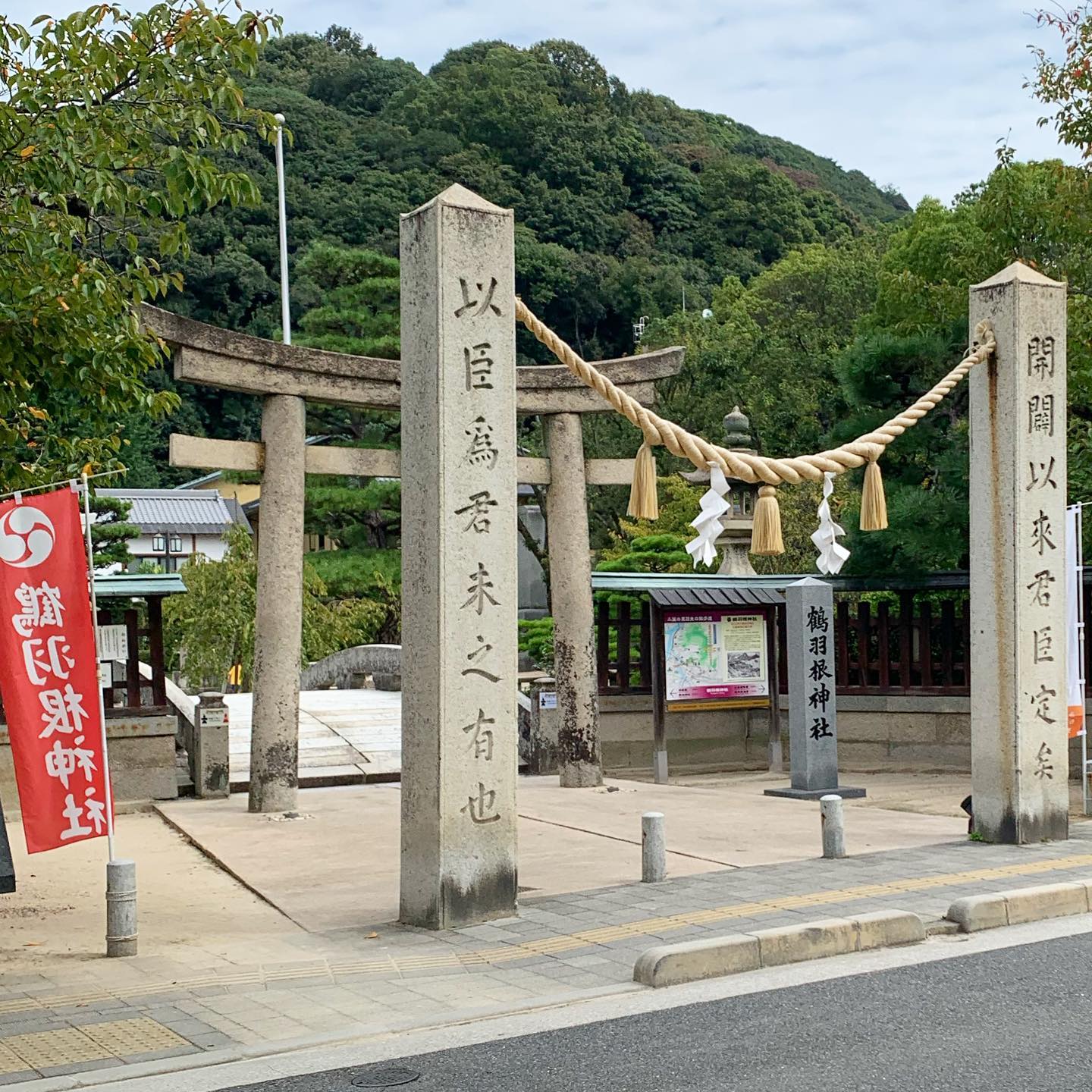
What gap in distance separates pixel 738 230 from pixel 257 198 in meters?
55.5

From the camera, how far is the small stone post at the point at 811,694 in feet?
49.0

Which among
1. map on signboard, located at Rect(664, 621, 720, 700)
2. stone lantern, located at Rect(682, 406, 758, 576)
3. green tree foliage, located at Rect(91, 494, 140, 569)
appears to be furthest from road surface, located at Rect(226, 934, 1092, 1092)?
green tree foliage, located at Rect(91, 494, 140, 569)

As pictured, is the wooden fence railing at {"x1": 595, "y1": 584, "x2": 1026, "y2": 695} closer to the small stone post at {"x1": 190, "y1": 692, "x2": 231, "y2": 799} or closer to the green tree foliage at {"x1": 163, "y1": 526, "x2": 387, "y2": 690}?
the small stone post at {"x1": 190, "y1": 692, "x2": 231, "y2": 799}

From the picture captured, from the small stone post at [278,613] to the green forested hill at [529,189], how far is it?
3039cm

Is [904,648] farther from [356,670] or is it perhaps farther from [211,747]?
[356,670]

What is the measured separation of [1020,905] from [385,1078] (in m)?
4.60

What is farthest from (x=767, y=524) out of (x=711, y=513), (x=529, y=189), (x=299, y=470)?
(x=529, y=189)

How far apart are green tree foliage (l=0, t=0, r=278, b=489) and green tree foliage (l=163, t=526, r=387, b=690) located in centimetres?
2123

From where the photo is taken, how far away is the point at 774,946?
7.31 m

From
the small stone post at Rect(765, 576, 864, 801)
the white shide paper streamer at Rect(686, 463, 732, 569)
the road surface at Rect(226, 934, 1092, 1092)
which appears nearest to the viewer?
the road surface at Rect(226, 934, 1092, 1092)

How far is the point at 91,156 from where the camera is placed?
8805 millimetres

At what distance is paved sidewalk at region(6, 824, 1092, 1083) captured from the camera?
20.1 ft

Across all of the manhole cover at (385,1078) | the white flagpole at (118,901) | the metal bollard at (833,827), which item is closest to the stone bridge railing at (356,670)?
the metal bollard at (833,827)

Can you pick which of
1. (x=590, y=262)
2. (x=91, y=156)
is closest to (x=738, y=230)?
(x=590, y=262)
